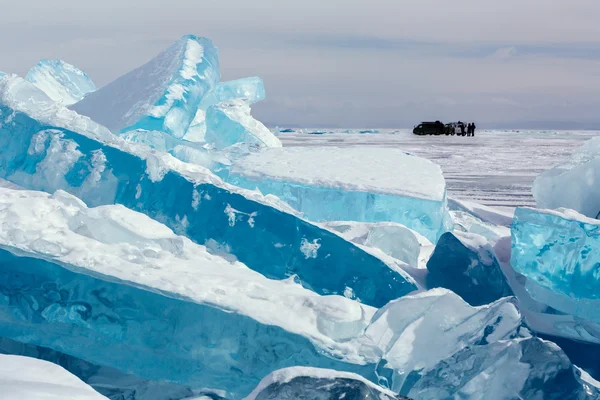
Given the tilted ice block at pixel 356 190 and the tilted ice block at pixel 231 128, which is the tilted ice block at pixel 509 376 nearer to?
the tilted ice block at pixel 356 190

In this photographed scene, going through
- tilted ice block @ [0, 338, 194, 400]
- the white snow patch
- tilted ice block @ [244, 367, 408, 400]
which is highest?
the white snow patch

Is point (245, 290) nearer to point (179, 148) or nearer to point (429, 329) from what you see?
point (429, 329)

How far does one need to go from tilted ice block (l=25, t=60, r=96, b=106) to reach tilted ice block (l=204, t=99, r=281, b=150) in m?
1.74

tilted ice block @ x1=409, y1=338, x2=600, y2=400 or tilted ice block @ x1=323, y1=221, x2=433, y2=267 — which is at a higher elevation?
tilted ice block @ x1=323, y1=221, x2=433, y2=267

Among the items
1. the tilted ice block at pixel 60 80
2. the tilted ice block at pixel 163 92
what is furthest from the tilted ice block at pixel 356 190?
the tilted ice block at pixel 60 80

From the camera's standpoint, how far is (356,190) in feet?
12.7

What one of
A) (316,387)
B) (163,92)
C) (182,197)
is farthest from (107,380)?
(163,92)

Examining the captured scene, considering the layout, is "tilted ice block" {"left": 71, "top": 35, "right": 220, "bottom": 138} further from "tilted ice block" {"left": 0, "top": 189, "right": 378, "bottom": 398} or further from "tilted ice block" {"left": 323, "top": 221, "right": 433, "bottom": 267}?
"tilted ice block" {"left": 0, "top": 189, "right": 378, "bottom": 398}

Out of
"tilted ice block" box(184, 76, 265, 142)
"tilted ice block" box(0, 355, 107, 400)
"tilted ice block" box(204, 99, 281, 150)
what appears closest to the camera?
"tilted ice block" box(0, 355, 107, 400)

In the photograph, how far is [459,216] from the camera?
16.6 feet

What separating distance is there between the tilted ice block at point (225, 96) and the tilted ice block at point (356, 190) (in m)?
2.20

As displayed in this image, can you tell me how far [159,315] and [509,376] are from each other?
0.92 m

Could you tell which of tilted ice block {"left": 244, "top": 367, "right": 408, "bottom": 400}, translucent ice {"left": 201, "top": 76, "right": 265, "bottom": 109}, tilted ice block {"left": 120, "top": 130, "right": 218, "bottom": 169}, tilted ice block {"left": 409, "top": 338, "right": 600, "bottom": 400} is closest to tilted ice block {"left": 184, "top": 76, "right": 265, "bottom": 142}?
translucent ice {"left": 201, "top": 76, "right": 265, "bottom": 109}

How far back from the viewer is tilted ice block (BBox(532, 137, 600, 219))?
2596mm
